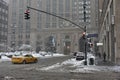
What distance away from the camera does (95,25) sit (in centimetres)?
15388

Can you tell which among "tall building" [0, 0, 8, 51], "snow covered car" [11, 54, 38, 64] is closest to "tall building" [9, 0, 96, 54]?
"tall building" [0, 0, 8, 51]

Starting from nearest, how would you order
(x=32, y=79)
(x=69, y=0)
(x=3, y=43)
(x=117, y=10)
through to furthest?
(x=32, y=79) < (x=117, y=10) < (x=3, y=43) < (x=69, y=0)

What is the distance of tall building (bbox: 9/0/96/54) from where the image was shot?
510 ft

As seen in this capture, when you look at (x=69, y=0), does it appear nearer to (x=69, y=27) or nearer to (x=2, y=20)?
(x=69, y=27)

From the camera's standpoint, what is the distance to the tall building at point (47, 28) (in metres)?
155

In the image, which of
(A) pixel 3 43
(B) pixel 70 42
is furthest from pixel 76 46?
(A) pixel 3 43

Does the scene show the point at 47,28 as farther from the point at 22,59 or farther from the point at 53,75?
the point at 53,75

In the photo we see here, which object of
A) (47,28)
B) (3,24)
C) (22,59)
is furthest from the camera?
(47,28)

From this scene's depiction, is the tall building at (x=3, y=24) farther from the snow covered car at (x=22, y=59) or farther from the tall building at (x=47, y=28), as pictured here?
the snow covered car at (x=22, y=59)

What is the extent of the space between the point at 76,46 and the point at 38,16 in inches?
1269

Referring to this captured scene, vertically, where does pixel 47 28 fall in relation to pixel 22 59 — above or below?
above

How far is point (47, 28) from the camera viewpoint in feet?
568

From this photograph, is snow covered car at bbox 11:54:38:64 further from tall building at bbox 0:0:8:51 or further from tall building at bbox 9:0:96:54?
tall building at bbox 9:0:96:54

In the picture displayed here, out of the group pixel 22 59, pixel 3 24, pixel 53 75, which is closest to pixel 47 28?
pixel 3 24
